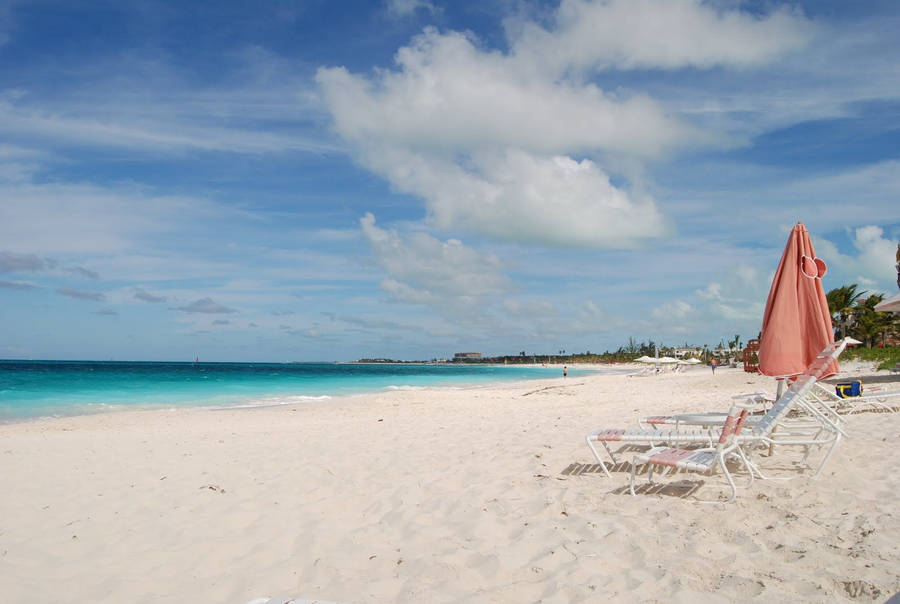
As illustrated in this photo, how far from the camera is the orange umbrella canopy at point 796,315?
711cm

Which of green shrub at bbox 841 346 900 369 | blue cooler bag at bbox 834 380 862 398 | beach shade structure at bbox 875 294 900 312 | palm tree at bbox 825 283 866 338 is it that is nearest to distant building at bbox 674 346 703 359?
palm tree at bbox 825 283 866 338

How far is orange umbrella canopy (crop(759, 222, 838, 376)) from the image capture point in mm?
7109

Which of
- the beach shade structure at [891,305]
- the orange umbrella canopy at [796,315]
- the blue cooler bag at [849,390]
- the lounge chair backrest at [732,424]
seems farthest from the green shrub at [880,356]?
the lounge chair backrest at [732,424]

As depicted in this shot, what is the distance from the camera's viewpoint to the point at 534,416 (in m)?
10.6

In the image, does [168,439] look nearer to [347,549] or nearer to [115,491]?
[115,491]

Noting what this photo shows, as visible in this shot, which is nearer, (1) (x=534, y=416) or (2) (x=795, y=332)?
(2) (x=795, y=332)

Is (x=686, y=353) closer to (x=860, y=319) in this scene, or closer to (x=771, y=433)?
(x=860, y=319)

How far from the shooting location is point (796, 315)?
720cm

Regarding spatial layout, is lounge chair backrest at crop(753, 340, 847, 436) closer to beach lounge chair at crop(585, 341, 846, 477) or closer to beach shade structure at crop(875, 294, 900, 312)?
beach lounge chair at crop(585, 341, 846, 477)

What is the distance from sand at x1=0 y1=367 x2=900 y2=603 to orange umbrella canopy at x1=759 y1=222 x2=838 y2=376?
1081 mm

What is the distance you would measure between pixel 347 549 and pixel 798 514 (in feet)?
9.87

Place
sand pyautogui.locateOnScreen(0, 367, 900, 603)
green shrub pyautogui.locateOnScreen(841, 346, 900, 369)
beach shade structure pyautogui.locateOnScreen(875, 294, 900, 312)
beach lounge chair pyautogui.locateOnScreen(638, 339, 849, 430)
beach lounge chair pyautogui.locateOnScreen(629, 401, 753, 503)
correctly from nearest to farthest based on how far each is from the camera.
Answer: sand pyautogui.locateOnScreen(0, 367, 900, 603) → beach lounge chair pyautogui.locateOnScreen(629, 401, 753, 503) → beach lounge chair pyautogui.locateOnScreen(638, 339, 849, 430) → beach shade structure pyautogui.locateOnScreen(875, 294, 900, 312) → green shrub pyautogui.locateOnScreen(841, 346, 900, 369)

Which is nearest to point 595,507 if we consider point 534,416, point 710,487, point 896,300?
point 710,487

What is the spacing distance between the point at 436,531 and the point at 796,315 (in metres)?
5.52
